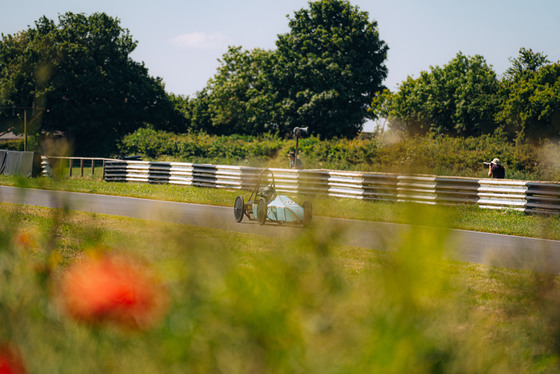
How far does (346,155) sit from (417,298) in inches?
1217

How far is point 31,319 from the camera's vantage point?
1.53 meters

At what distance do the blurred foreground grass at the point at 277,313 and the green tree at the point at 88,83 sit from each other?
179 feet

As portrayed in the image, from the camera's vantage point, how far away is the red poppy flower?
A: 1421 mm

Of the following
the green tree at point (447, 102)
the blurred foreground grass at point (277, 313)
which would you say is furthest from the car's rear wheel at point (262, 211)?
the green tree at point (447, 102)

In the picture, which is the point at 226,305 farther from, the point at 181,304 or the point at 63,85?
the point at 63,85

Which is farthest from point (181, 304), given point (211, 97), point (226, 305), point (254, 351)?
point (211, 97)

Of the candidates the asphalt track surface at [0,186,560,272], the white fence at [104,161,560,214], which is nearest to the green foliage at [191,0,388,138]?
the white fence at [104,161,560,214]

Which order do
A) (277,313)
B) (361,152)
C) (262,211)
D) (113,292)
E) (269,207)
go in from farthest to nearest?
(361,152)
(262,211)
(269,207)
(113,292)
(277,313)

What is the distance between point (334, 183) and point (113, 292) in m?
18.4

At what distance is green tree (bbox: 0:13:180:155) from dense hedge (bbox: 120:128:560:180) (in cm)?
1106

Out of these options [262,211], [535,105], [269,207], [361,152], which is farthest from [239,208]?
[535,105]

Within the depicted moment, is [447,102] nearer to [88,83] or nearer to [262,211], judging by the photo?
[88,83]

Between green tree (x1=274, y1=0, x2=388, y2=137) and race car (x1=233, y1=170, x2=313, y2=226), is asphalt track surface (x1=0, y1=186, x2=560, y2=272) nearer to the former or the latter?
race car (x1=233, y1=170, x2=313, y2=226)

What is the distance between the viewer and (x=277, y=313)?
119cm
